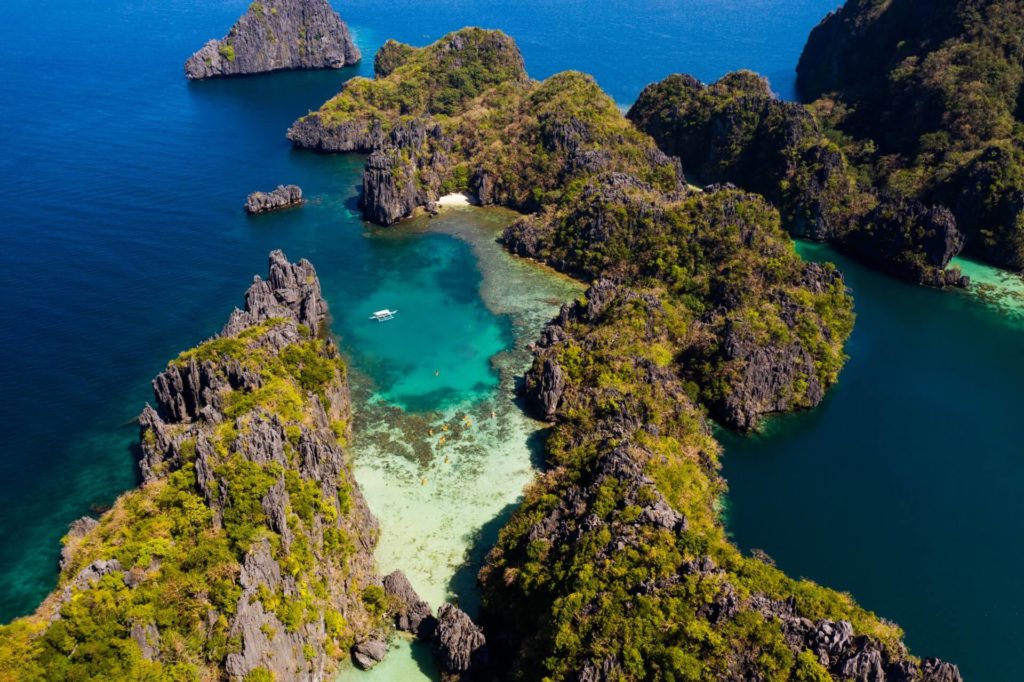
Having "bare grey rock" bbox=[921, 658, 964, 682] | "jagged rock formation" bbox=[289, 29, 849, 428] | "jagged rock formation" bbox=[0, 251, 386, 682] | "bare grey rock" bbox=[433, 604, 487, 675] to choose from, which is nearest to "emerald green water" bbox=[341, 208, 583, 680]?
"bare grey rock" bbox=[433, 604, 487, 675]

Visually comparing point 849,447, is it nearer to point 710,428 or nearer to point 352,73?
point 710,428

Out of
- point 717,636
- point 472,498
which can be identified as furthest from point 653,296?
point 717,636

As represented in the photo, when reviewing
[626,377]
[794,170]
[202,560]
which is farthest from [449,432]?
[794,170]

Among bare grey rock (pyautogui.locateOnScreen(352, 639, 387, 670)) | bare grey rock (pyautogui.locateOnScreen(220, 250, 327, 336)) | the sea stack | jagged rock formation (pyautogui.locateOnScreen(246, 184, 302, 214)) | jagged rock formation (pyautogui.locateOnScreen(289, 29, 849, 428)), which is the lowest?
bare grey rock (pyautogui.locateOnScreen(352, 639, 387, 670))

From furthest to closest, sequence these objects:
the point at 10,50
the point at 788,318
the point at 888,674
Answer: the point at 10,50 < the point at 788,318 < the point at 888,674

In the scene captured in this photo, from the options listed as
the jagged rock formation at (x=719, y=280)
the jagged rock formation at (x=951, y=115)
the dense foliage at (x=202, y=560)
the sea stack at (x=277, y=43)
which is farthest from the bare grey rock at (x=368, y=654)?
the sea stack at (x=277, y=43)

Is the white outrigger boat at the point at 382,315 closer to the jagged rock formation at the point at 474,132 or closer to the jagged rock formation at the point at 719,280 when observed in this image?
the jagged rock formation at the point at 719,280

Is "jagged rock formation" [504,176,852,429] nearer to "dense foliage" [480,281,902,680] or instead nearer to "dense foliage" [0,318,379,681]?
"dense foliage" [480,281,902,680]
